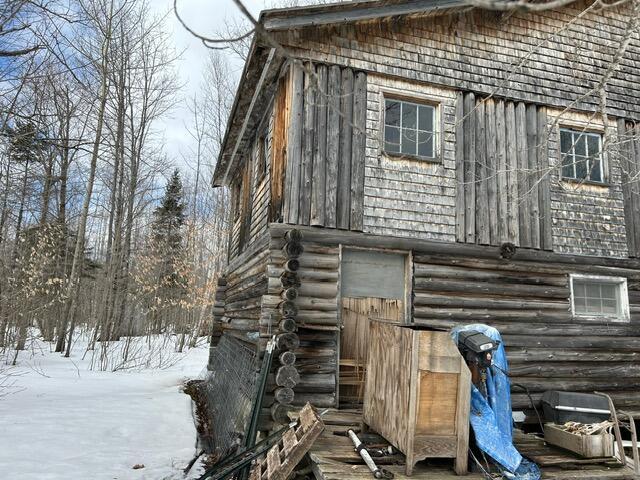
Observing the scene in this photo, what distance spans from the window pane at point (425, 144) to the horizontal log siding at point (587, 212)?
2.42 metres

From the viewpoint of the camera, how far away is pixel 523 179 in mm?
8312

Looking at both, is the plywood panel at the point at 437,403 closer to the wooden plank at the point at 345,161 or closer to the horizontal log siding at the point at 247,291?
the wooden plank at the point at 345,161

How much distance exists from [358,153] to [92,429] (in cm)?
599

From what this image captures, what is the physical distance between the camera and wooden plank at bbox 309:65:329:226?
274 inches

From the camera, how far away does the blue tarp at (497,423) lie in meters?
4.21

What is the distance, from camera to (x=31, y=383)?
34.6ft

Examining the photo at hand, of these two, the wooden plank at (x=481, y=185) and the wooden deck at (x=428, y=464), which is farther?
the wooden plank at (x=481, y=185)

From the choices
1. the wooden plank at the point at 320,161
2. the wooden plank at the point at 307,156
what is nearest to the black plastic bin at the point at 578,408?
the wooden plank at the point at 320,161

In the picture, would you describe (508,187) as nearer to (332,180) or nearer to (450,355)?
(332,180)

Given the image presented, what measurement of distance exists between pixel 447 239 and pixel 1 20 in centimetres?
684

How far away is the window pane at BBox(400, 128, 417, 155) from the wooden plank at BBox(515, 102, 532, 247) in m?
2.13

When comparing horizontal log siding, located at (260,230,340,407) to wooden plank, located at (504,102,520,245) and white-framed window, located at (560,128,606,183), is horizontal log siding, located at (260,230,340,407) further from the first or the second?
white-framed window, located at (560,128,606,183)

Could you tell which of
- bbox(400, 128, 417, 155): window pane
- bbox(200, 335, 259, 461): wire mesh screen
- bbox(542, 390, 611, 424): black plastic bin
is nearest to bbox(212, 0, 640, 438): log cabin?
bbox(400, 128, 417, 155): window pane

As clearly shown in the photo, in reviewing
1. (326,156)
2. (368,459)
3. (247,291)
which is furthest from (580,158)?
(368,459)
